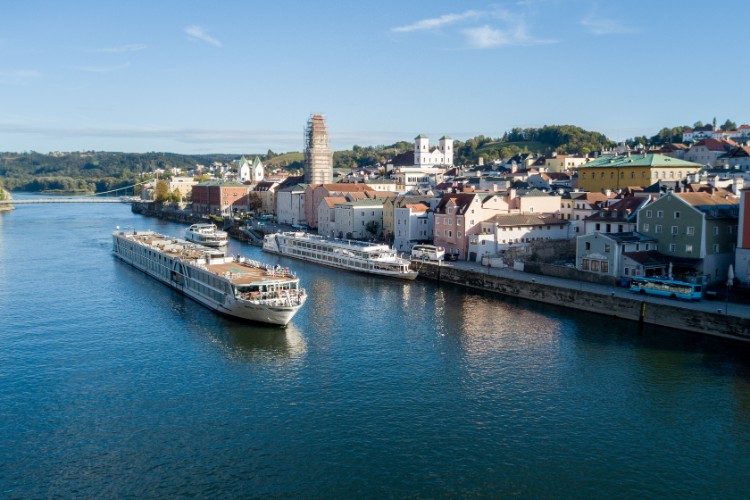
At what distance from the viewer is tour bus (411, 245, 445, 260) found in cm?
3709

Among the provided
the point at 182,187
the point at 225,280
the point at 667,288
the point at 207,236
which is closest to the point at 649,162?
the point at 667,288

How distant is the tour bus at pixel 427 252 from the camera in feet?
122

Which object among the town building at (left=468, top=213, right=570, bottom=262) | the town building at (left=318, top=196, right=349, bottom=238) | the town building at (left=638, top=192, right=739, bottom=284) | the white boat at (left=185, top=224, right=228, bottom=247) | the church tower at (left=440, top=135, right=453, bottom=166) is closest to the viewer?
the town building at (left=638, top=192, right=739, bottom=284)

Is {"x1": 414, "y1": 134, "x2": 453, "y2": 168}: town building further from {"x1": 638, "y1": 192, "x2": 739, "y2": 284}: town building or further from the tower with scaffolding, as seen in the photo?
{"x1": 638, "y1": 192, "x2": 739, "y2": 284}: town building

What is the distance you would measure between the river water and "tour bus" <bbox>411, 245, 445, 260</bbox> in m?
9.71

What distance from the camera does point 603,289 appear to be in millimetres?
27312

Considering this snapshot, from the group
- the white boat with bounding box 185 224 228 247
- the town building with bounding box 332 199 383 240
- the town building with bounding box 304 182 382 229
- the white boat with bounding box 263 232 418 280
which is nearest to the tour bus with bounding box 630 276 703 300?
the white boat with bounding box 263 232 418 280

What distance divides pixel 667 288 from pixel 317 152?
51.6 metres

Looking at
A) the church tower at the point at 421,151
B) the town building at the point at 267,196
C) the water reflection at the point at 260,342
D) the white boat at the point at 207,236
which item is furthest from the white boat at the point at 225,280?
the church tower at the point at 421,151

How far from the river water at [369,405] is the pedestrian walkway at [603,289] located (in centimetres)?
146

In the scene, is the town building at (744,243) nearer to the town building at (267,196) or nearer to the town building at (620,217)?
the town building at (620,217)

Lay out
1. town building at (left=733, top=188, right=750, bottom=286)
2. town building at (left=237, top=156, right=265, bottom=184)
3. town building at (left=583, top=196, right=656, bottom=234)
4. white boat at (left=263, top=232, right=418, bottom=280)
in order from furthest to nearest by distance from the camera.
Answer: town building at (left=237, top=156, right=265, bottom=184)
white boat at (left=263, top=232, right=418, bottom=280)
town building at (left=583, top=196, right=656, bottom=234)
town building at (left=733, top=188, right=750, bottom=286)

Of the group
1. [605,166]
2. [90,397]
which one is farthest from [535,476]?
[605,166]

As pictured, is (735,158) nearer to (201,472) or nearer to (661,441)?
(661,441)
